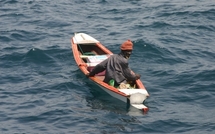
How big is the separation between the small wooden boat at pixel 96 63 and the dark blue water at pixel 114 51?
0.97 feet

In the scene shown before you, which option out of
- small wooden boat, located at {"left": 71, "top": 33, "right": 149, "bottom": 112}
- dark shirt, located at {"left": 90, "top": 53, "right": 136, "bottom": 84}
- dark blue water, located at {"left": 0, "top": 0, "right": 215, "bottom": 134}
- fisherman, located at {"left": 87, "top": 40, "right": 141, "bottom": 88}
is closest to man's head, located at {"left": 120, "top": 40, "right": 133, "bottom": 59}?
fisherman, located at {"left": 87, "top": 40, "right": 141, "bottom": 88}

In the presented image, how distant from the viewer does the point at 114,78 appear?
1328cm

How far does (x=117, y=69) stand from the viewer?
13141mm

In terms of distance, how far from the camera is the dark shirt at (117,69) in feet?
42.7

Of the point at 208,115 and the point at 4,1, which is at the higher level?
the point at 4,1

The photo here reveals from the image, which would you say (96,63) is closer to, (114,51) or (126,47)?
(126,47)

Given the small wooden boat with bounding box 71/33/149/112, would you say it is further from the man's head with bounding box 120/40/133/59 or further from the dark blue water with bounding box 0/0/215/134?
the man's head with bounding box 120/40/133/59

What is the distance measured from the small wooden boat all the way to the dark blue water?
297 millimetres

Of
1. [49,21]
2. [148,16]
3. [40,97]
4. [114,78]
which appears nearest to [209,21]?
[148,16]

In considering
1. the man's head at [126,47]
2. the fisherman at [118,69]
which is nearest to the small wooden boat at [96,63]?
the fisherman at [118,69]

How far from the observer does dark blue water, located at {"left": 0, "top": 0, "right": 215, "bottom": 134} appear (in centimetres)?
1177

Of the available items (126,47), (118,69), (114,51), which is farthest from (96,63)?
(114,51)

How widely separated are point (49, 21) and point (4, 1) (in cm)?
491

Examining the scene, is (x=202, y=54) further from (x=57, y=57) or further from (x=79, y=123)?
(x=79, y=123)
